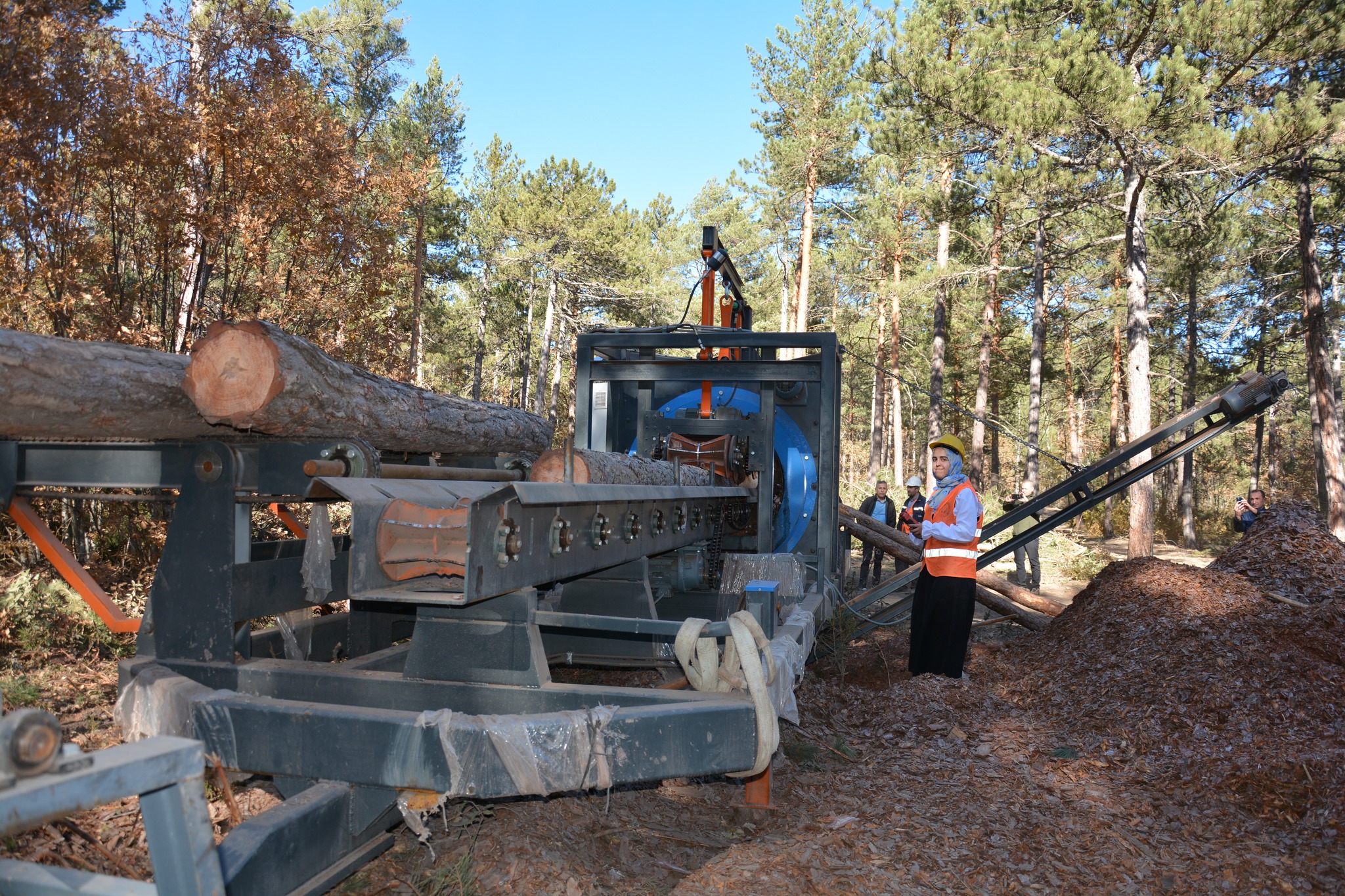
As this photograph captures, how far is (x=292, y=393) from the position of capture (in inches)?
122

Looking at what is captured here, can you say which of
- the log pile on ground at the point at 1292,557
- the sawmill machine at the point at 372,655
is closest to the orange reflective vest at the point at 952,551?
the log pile on ground at the point at 1292,557

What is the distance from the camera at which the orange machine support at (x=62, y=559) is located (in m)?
3.26

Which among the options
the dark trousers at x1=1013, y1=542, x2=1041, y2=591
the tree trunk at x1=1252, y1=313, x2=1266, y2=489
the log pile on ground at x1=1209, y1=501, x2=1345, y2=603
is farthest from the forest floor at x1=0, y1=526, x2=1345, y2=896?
the tree trunk at x1=1252, y1=313, x2=1266, y2=489

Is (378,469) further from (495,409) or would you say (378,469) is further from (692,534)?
(692,534)

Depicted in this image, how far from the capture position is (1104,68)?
12.6 meters

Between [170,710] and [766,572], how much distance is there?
3605 millimetres

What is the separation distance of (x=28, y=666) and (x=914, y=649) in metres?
6.00

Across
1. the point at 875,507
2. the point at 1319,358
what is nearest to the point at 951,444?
the point at 875,507

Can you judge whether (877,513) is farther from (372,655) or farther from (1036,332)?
(1036,332)

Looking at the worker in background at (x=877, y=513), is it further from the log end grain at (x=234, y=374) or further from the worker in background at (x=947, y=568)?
the log end grain at (x=234, y=374)

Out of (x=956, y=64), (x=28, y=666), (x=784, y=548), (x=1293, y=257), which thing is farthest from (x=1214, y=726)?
(x=1293, y=257)

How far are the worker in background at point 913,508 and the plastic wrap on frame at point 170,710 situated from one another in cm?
837

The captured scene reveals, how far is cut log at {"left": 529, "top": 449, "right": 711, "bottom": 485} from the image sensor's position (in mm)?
3881

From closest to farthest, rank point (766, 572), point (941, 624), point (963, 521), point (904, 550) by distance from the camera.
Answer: point (766, 572) → point (963, 521) → point (941, 624) → point (904, 550)
